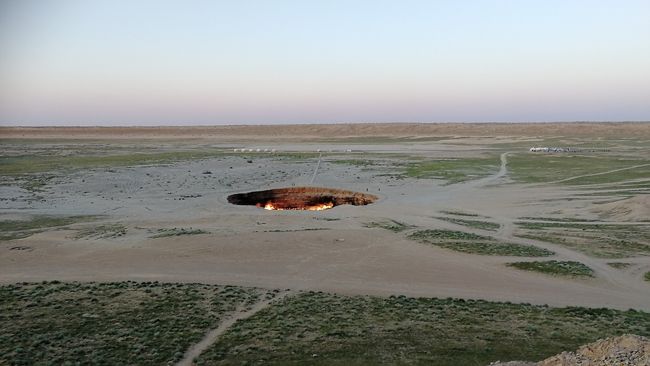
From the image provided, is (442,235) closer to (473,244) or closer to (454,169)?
(473,244)

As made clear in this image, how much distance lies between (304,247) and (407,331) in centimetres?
1195

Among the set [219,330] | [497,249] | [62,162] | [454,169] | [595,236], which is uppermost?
[62,162]

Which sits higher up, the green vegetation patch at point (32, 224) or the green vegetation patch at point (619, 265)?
the green vegetation patch at point (32, 224)

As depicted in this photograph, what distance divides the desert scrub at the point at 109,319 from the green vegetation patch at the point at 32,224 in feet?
35.9

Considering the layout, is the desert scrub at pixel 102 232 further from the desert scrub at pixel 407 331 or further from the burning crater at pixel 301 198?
the desert scrub at pixel 407 331

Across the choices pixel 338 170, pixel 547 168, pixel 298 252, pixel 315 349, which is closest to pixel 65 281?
pixel 298 252

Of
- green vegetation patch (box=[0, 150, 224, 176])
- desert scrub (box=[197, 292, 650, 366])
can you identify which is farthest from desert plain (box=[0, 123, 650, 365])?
green vegetation patch (box=[0, 150, 224, 176])

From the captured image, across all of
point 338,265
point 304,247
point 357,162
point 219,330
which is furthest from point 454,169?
point 219,330

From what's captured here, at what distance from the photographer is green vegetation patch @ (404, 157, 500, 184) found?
5606cm

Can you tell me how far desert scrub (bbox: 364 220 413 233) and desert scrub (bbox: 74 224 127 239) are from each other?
15715 millimetres

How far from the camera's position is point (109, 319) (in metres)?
17.2

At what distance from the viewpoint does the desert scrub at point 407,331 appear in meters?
14.1

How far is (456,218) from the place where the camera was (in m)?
35.0

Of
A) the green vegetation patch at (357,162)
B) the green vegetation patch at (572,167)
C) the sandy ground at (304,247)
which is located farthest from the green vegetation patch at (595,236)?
the green vegetation patch at (357,162)
